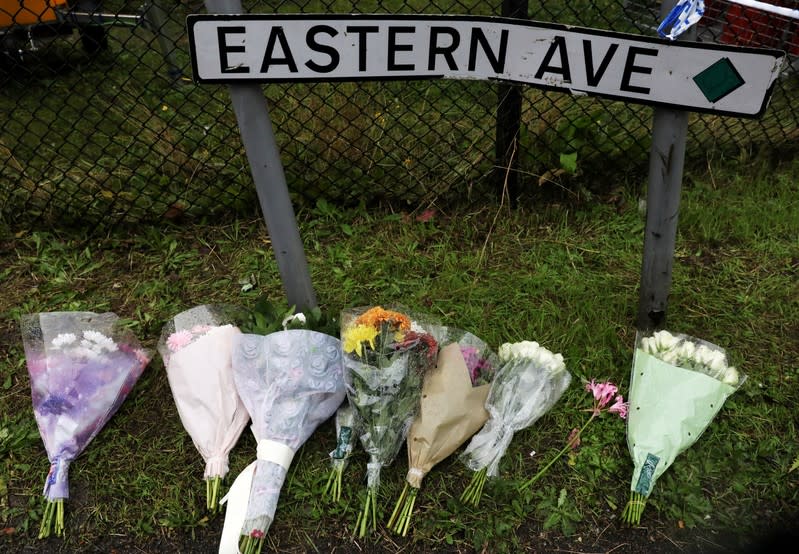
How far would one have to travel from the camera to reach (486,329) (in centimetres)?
235

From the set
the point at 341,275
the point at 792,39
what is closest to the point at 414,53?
the point at 341,275

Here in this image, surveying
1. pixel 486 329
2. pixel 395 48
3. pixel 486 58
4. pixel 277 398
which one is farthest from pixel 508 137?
pixel 277 398

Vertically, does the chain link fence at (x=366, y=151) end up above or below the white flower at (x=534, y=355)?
above

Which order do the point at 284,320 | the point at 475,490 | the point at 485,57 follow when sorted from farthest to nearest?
the point at 284,320 < the point at 475,490 < the point at 485,57

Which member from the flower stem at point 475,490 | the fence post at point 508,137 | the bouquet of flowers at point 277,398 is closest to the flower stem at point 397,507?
→ the flower stem at point 475,490

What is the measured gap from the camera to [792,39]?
345 centimetres

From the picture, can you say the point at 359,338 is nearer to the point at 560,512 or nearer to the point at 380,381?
the point at 380,381

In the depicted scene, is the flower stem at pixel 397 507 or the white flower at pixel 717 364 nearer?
the flower stem at pixel 397 507

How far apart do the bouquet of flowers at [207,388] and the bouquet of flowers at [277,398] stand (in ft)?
0.17

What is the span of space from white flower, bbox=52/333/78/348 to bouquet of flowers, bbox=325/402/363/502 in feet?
3.02

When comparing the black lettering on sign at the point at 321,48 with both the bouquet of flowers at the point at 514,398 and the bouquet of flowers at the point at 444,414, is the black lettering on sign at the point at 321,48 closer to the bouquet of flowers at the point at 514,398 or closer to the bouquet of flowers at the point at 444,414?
the bouquet of flowers at the point at 444,414

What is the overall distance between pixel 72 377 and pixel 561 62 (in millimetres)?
1720

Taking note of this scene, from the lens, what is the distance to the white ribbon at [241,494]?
1747 mm

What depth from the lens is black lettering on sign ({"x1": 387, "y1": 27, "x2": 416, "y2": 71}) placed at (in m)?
1.68
